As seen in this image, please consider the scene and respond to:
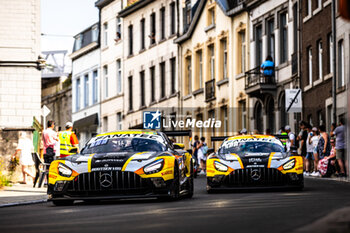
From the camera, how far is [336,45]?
40062mm

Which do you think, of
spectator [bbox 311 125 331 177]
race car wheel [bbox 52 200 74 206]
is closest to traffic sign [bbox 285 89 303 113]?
spectator [bbox 311 125 331 177]

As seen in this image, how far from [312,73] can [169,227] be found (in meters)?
32.9

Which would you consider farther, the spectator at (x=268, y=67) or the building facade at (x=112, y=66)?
the building facade at (x=112, y=66)

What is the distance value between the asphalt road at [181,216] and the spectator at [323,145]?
1330 centimetres

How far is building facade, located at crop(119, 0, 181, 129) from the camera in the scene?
62.8 metres

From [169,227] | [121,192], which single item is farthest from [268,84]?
[169,227]

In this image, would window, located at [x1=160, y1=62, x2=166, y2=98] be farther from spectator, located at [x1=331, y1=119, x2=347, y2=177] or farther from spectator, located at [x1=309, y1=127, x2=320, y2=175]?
spectator, located at [x1=331, y1=119, x2=347, y2=177]

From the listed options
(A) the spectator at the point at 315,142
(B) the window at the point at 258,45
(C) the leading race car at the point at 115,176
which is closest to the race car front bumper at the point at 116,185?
(C) the leading race car at the point at 115,176

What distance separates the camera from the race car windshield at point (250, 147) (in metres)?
23.2

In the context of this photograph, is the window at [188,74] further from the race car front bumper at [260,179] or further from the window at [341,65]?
the race car front bumper at [260,179]

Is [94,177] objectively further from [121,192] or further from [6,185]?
[6,185]

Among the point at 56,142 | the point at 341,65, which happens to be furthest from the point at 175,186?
the point at 341,65

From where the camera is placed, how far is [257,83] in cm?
4812

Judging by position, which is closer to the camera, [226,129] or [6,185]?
[6,185]
